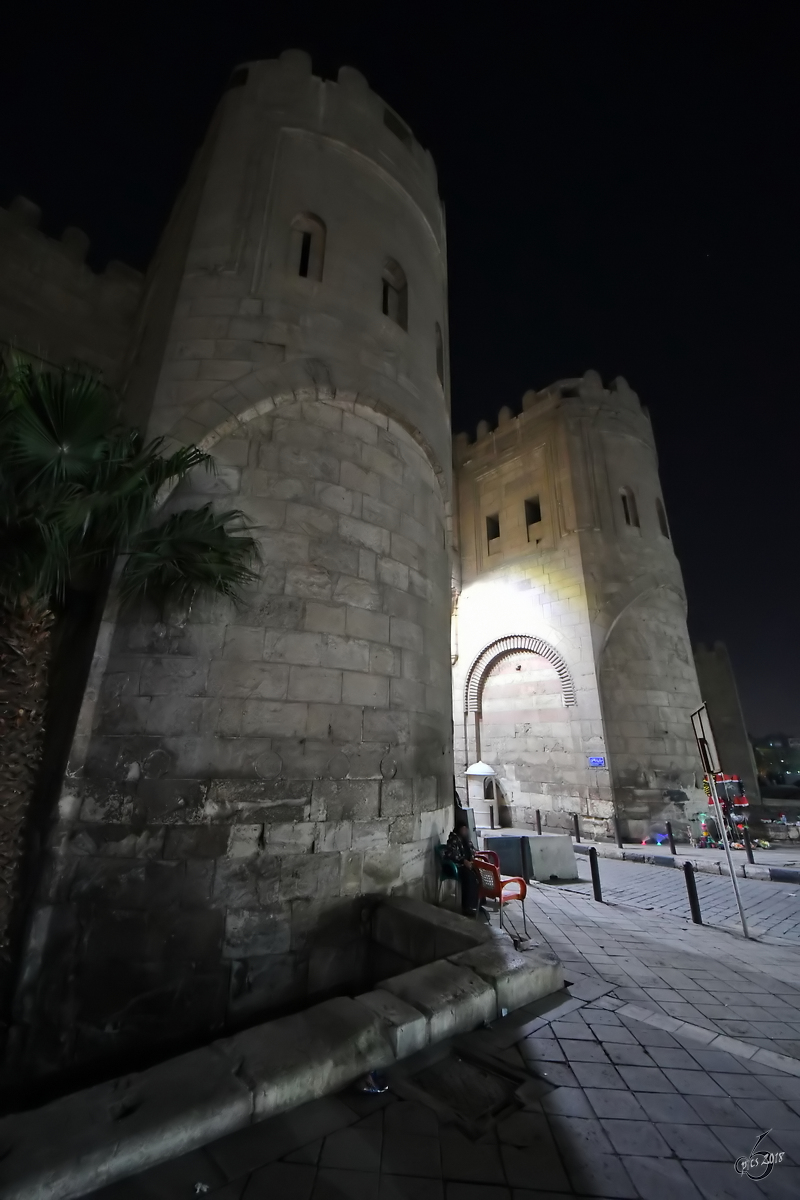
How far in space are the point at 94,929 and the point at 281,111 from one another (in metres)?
10.8

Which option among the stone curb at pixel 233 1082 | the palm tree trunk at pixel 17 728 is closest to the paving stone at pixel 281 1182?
the stone curb at pixel 233 1082

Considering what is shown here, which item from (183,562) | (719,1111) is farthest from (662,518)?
(719,1111)

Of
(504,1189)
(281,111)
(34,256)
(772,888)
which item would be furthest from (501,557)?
(504,1189)

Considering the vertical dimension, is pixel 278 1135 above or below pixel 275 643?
below

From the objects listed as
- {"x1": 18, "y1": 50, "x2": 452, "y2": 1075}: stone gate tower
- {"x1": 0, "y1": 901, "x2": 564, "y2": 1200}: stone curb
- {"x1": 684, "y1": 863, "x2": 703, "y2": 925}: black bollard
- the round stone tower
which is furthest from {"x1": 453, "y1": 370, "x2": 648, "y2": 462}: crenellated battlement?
{"x1": 0, "y1": 901, "x2": 564, "y2": 1200}: stone curb

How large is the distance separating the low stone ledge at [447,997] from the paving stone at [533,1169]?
0.77 metres

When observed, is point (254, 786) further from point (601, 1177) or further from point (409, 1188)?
point (601, 1177)

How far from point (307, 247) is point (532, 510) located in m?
12.2

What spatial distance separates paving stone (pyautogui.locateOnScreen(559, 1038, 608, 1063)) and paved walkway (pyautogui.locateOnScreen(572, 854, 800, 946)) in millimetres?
4247

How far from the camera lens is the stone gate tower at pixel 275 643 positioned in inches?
162

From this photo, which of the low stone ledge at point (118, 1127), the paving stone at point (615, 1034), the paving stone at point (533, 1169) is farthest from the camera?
the paving stone at point (615, 1034)

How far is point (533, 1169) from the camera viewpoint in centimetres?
213

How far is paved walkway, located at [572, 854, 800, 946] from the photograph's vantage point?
642 cm

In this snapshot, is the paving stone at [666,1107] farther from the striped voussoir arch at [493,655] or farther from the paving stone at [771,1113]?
the striped voussoir arch at [493,655]
